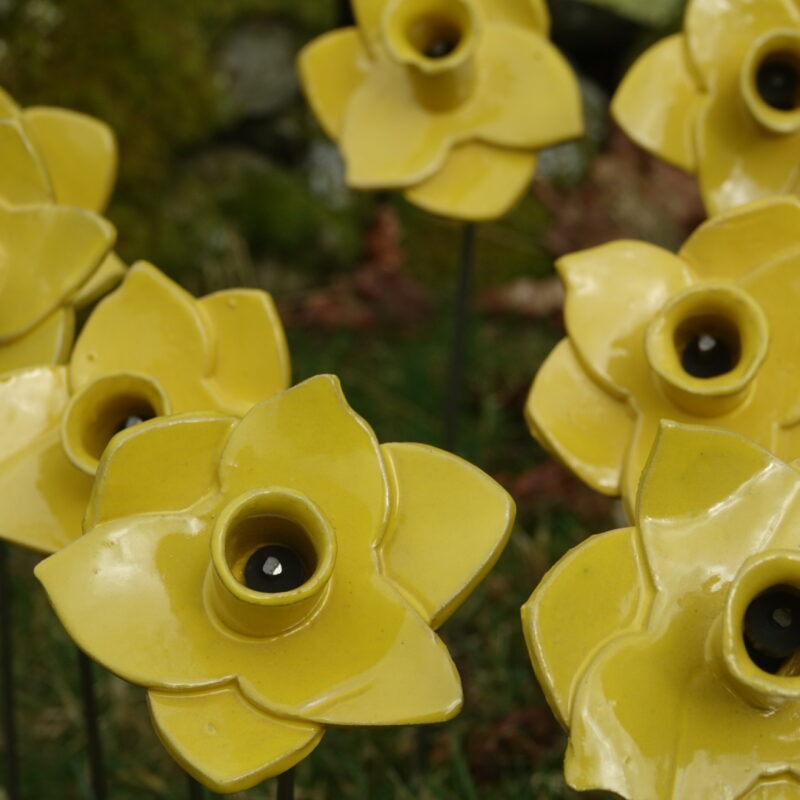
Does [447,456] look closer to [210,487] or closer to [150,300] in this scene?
[210,487]

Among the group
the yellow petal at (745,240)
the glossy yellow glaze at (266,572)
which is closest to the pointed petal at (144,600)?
the glossy yellow glaze at (266,572)

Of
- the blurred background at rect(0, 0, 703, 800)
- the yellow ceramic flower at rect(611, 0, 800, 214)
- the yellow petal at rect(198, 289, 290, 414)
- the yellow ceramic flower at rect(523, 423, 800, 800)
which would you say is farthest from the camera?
the blurred background at rect(0, 0, 703, 800)

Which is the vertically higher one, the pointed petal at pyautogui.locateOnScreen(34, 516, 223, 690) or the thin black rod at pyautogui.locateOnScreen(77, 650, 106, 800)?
the pointed petal at pyautogui.locateOnScreen(34, 516, 223, 690)

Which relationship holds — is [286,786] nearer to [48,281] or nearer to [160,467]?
[160,467]

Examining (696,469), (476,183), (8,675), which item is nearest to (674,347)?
(696,469)

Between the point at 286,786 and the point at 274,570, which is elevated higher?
the point at 274,570

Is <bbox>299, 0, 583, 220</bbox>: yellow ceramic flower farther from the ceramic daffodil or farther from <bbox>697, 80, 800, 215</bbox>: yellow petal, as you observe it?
the ceramic daffodil

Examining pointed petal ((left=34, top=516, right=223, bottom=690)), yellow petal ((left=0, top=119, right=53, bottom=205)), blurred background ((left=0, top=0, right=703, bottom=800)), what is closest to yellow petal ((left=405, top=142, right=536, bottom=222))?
yellow petal ((left=0, top=119, right=53, bottom=205))
